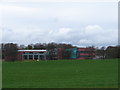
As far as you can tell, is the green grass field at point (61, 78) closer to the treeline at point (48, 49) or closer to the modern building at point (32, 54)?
the treeline at point (48, 49)

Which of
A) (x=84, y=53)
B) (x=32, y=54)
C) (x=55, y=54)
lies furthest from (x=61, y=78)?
(x=84, y=53)

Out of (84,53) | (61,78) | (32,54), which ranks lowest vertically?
(32,54)

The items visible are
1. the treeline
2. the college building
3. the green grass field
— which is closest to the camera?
the green grass field

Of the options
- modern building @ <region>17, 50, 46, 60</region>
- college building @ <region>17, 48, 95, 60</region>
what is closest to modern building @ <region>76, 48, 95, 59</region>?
college building @ <region>17, 48, 95, 60</region>

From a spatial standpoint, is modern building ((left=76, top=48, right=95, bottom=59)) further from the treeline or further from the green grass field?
the green grass field

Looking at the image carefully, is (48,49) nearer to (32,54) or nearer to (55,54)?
(55,54)

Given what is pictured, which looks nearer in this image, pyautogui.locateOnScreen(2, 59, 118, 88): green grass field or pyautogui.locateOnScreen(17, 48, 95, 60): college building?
pyautogui.locateOnScreen(2, 59, 118, 88): green grass field

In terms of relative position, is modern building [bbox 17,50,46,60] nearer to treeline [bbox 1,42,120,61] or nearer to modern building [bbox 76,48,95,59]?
treeline [bbox 1,42,120,61]

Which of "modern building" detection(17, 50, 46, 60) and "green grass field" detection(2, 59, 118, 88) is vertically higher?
"green grass field" detection(2, 59, 118, 88)

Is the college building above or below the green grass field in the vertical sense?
below

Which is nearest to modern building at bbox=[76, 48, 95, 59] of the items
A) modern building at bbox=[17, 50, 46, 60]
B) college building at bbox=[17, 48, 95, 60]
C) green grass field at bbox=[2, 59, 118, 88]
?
college building at bbox=[17, 48, 95, 60]

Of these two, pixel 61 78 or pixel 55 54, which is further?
pixel 55 54

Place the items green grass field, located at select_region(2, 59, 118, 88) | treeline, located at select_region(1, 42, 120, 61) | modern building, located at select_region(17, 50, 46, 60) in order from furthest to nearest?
modern building, located at select_region(17, 50, 46, 60)
treeline, located at select_region(1, 42, 120, 61)
green grass field, located at select_region(2, 59, 118, 88)

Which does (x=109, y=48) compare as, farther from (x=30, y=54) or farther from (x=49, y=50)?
(x=30, y=54)
